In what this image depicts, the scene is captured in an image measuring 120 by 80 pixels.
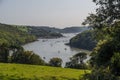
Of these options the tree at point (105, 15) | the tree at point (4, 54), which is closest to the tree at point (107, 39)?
the tree at point (105, 15)

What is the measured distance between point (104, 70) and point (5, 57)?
4403 inches

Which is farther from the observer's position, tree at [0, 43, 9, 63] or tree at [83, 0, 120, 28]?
tree at [0, 43, 9, 63]

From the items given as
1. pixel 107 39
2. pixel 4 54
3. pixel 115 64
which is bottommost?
pixel 4 54

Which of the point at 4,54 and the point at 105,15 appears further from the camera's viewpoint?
the point at 4,54

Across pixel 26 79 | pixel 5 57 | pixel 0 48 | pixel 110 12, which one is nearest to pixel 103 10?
pixel 110 12

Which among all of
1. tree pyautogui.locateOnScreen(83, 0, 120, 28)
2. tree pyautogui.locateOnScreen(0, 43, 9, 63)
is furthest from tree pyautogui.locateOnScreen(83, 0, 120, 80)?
tree pyautogui.locateOnScreen(0, 43, 9, 63)

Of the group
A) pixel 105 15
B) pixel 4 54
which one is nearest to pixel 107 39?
pixel 105 15

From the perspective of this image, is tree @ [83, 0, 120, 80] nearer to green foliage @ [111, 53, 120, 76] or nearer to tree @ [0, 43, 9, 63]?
green foliage @ [111, 53, 120, 76]

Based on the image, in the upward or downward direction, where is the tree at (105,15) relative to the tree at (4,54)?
upward

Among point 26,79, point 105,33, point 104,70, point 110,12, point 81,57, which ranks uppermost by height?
point 110,12

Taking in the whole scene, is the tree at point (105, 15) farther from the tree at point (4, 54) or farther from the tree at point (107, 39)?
the tree at point (4, 54)

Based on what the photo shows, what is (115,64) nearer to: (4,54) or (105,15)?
(105,15)

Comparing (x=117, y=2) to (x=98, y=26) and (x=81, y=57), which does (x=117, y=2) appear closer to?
(x=98, y=26)

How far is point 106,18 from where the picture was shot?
96.9 ft
